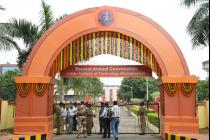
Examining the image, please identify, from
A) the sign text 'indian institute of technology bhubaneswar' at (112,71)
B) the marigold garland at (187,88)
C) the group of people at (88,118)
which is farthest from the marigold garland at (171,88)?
the group of people at (88,118)

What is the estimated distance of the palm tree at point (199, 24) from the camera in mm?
→ 14871

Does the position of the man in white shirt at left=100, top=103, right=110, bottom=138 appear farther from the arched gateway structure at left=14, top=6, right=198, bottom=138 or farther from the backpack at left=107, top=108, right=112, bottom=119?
the arched gateway structure at left=14, top=6, right=198, bottom=138

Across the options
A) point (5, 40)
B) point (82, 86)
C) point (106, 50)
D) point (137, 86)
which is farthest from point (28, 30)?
point (137, 86)

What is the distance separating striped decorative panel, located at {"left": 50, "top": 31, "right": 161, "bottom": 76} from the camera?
1577cm

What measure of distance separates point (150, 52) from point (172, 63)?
1.16 metres

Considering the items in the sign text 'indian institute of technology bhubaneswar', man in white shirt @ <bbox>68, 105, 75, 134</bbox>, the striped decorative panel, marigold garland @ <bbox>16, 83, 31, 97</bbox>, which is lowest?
man in white shirt @ <bbox>68, 105, 75, 134</bbox>

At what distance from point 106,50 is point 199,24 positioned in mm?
4358

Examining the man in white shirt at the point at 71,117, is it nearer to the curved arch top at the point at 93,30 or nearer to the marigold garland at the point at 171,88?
the curved arch top at the point at 93,30

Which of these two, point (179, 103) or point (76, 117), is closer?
point (179, 103)

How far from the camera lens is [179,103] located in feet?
49.3

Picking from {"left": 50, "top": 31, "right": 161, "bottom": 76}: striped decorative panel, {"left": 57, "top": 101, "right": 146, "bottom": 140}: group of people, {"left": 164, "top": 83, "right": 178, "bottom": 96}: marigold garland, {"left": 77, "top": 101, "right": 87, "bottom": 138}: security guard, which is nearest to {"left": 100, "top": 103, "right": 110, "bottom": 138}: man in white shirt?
{"left": 57, "top": 101, "right": 146, "bottom": 140}: group of people

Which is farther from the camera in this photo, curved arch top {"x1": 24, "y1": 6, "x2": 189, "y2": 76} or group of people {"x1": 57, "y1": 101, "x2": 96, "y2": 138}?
group of people {"x1": 57, "y1": 101, "x2": 96, "y2": 138}

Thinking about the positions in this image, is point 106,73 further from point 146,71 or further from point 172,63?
point 172,63

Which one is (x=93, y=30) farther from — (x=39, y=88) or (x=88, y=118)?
(x=88, y=118)
